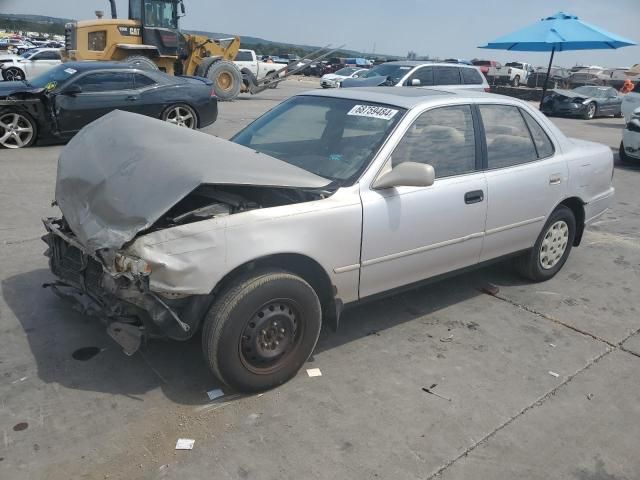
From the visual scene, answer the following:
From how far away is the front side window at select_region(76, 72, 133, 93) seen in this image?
9.55m

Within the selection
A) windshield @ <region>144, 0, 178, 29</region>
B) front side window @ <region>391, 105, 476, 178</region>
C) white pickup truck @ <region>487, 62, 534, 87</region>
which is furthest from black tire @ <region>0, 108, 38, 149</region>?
white pickup truck @ <region>487, 62, 534, 87</region>

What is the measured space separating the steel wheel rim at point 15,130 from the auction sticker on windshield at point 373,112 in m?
7.54

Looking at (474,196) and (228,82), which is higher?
(228,82)

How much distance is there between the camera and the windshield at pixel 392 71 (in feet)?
43.7

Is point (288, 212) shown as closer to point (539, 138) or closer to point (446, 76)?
point (539, 138)

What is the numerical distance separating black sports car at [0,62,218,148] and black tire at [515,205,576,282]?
25.1 feet

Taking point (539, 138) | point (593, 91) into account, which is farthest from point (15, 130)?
point (593, 91)

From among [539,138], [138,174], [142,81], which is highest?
[142,81]

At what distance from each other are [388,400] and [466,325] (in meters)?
1.22

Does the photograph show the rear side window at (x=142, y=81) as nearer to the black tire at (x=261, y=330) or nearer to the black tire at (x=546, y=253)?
the black tire at (x=546, y=253)

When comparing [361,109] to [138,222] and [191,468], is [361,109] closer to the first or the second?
[138,222]

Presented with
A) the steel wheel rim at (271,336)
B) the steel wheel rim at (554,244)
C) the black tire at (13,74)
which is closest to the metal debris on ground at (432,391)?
the steel wheel rim at (271,336)

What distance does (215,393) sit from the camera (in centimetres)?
311

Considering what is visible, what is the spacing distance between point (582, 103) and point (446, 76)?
10.3m
